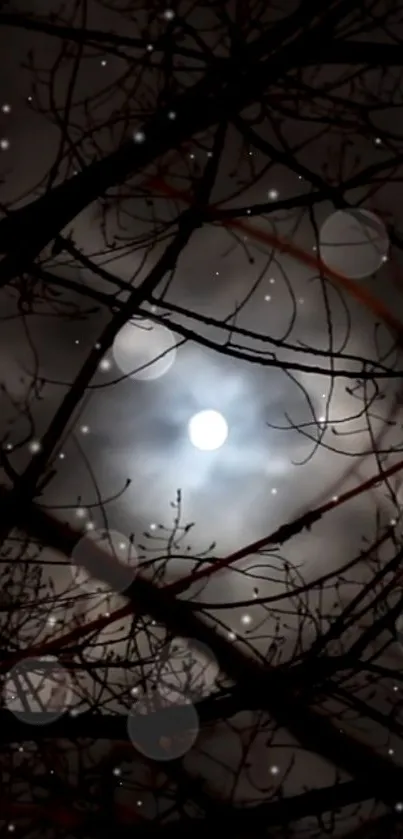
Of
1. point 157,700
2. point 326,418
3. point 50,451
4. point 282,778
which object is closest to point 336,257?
point 326,418

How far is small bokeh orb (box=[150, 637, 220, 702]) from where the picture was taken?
7.79 feet

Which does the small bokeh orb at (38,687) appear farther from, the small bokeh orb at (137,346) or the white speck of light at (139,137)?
the white speck of light at (139,137)

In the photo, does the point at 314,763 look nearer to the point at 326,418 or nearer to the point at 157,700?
the point at 157,700

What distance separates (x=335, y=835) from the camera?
2.57m

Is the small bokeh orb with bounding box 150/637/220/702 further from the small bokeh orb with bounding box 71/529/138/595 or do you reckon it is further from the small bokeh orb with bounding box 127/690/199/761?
the small bokeh orb with bounding box 71/529/138/595

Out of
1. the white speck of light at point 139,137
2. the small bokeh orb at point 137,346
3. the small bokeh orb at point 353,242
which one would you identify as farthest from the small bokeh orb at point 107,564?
the white speck of light at point 139,137

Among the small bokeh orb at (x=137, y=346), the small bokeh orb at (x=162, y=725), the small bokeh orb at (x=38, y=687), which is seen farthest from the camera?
the small bokeh orb at (x=137, y=346)

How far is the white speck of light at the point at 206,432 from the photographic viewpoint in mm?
2830

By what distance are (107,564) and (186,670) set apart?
38 centimetres

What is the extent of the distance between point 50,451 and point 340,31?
4.31ft

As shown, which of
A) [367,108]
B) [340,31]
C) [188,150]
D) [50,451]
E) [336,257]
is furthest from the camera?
[336,257]

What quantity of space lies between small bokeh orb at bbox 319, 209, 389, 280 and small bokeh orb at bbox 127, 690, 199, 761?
1.34 metres

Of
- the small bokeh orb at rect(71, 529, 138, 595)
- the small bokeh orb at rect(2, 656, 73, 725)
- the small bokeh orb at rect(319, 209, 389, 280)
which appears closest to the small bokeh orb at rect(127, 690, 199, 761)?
the small bokeh orb at rect(2, 656, 73, 725)

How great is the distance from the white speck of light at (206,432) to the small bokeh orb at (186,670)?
0.67m
